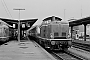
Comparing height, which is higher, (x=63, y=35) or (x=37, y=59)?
(x=63, y=35)

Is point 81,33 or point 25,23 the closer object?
point 25,23

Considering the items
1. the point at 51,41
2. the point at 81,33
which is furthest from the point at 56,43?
the point at 81,33


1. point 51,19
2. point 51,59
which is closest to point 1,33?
point 51,19

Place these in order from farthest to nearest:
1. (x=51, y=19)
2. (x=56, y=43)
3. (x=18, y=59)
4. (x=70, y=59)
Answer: (x=51, y=19)
(x=56, y=43)
(x=70, y=59)
(x=18, y=59)

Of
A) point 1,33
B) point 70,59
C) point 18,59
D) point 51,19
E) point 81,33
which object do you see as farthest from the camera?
point 81,33

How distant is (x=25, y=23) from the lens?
40438 mm

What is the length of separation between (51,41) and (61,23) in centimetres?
237

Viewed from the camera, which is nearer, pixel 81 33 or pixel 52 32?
pixel 52 32

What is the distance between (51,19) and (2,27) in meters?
9.50

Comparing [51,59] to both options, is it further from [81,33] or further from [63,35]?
[81,33]

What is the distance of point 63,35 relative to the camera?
64.6 ft

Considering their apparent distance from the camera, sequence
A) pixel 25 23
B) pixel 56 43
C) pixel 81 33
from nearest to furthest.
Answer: pixel 56 43 → pixel 25 23 → pixel 81 33

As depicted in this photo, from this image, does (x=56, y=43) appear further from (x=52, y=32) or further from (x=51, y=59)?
(x=51, y=59)

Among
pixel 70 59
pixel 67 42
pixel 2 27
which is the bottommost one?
pixel 70 59
